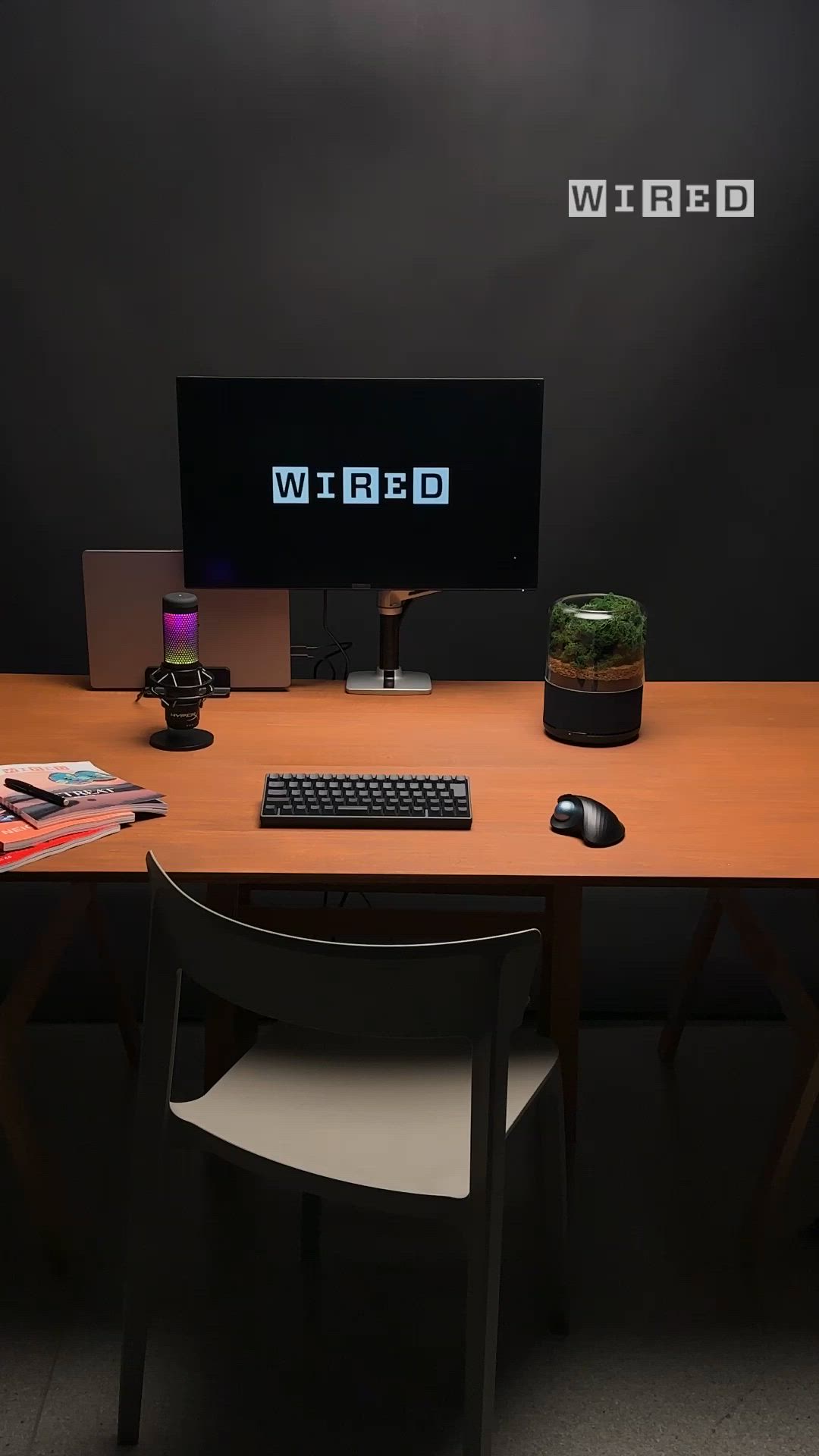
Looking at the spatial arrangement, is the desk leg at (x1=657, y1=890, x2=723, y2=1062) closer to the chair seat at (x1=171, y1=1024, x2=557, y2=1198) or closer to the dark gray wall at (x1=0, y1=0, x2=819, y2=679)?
the chair seat at (x1=171, y1=1024, x2=557, y2=1198)

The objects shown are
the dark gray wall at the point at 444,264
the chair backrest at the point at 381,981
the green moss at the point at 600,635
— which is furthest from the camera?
the dark gray wall at the point at 444,264

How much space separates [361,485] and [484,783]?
2.50 ft

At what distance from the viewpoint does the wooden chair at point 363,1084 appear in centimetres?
138

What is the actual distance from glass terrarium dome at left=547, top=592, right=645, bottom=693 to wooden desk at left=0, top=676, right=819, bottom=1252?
0.40ft

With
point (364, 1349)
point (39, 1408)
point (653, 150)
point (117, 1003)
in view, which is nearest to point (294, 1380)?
point (364, 1349)

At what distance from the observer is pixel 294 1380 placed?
6.13ft

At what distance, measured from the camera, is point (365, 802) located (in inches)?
75.8

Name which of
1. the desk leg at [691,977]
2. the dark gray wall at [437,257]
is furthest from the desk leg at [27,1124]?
the dark gray wall at [437,257]

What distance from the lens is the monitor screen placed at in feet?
8.11

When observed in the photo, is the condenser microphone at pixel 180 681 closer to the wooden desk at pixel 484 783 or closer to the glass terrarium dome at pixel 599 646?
the wooden desk at pixel 484 783

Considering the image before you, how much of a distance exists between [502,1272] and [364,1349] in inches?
11.4

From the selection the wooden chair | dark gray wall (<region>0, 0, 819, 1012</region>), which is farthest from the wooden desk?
dark gray wall (<region>0, 0, 819, 1012</region>)

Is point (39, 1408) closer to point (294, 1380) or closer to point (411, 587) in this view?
point (294, 1380)

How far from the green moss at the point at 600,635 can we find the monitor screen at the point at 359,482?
35 centimetres
